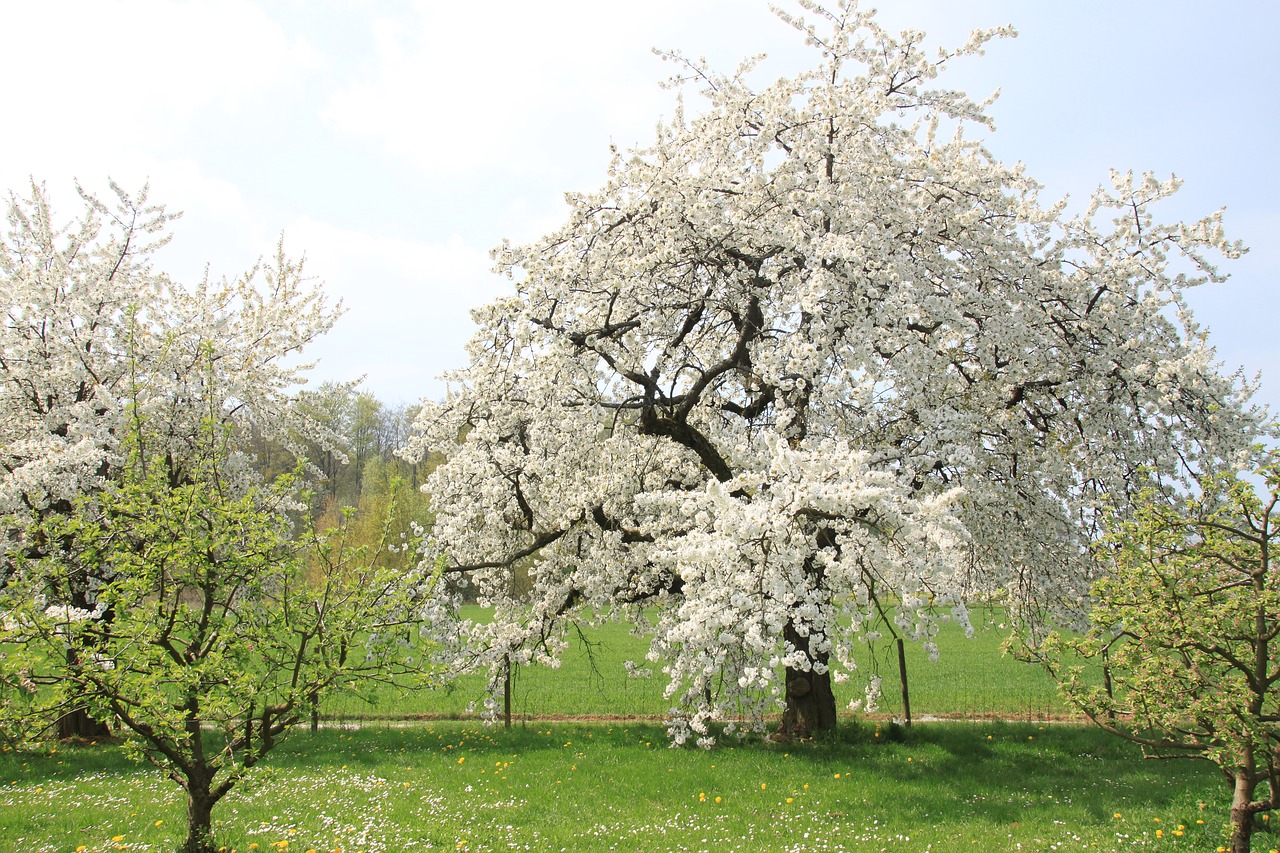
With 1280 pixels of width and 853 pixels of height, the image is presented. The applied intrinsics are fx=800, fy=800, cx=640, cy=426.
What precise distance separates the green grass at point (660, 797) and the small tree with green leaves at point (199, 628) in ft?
2.49

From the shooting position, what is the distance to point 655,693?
15602 mm

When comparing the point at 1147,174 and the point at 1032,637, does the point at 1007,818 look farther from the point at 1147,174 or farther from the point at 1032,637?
the point at 1147,174

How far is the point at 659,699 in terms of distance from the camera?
14727mm

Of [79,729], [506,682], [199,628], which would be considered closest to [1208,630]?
[199,628]

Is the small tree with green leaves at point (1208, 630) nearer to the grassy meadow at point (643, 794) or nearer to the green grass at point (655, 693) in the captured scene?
the grassy meadow at point (643, 794)

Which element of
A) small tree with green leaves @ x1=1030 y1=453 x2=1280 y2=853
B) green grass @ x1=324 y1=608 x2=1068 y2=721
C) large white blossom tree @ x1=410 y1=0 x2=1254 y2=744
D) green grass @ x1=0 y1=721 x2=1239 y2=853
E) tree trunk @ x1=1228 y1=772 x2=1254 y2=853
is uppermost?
large white blossom tree @ x1=410 y1=0 x2=1254 y2=744

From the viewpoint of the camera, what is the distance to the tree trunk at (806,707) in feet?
32.7

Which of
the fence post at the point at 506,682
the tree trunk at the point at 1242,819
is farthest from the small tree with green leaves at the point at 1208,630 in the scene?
the fence post at the point at 506,682

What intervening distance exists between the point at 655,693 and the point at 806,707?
603 centimetres

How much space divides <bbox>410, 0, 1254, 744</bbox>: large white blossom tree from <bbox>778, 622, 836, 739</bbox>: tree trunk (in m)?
0.03

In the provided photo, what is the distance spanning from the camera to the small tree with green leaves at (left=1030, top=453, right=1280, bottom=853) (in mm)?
4832

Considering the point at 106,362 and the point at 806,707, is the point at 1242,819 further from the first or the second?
the point at 106,362

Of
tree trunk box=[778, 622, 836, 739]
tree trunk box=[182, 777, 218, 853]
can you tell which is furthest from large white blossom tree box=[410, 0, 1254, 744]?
tree trunk box=[182, 777, 218, 853]

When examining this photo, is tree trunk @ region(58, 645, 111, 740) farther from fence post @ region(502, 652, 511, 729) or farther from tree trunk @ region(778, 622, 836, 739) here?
tree trunk @ region(778, 622, 836, 739)
